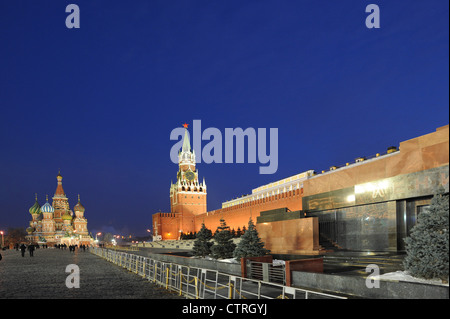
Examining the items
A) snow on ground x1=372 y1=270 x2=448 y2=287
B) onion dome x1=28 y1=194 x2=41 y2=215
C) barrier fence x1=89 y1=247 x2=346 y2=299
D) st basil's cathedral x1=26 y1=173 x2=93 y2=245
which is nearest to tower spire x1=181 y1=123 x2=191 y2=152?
st basil's cathedral x1=26 y1=173 x2=93 y2=245

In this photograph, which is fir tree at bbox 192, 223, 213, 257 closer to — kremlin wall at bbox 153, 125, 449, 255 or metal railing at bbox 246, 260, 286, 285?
kremlin wall at bbox 153, 125, 449, 255

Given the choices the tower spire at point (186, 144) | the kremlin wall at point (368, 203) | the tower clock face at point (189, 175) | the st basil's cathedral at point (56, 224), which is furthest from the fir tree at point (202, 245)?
the tower spire at point (186, 144)

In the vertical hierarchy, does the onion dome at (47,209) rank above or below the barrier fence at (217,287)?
below

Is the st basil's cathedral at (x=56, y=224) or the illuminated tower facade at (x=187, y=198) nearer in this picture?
the illuminated tower facade at (x=187, y=198)

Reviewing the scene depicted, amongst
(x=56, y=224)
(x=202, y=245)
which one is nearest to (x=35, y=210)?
(x=56, y=224)

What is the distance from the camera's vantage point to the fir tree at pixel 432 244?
20.6 feet

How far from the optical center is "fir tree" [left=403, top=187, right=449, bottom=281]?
6289mm

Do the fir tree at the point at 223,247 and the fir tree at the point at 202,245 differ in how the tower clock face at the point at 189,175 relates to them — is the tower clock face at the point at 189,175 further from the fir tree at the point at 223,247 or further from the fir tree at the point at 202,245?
the fir tree at the point at 223,247

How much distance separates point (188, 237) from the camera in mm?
55562

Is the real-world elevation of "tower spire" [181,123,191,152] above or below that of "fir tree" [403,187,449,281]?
above

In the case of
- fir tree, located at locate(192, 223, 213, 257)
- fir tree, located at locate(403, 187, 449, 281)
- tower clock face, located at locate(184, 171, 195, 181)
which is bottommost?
fir tree, located at locate(192, 223, 213, 257)

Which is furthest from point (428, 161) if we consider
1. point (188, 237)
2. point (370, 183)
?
point (188, 237)
